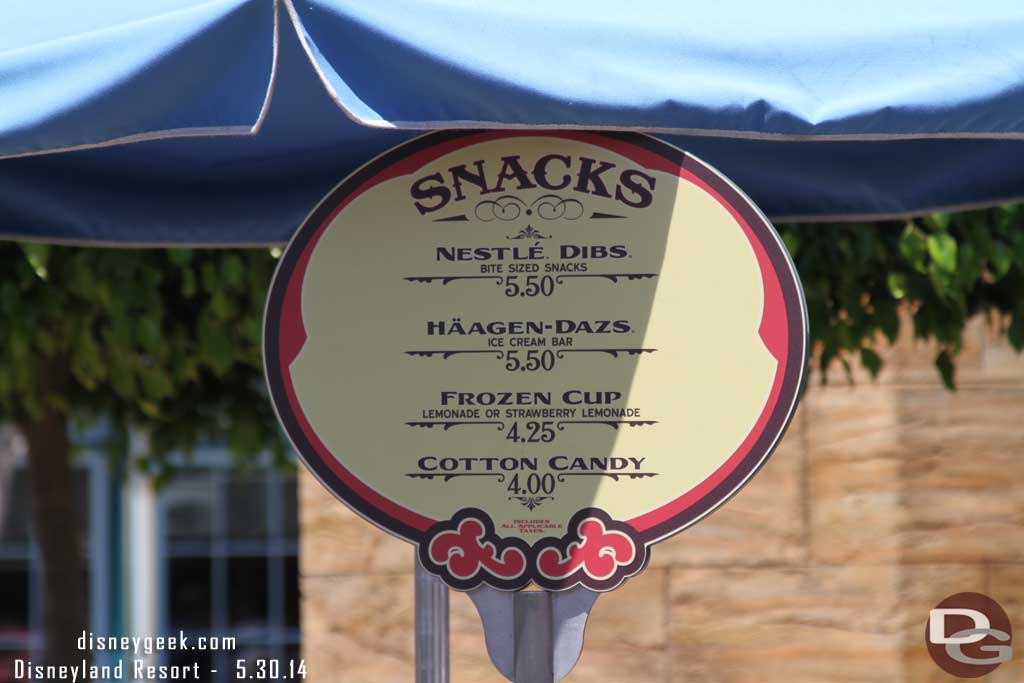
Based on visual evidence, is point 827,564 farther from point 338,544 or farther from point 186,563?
point 186,563

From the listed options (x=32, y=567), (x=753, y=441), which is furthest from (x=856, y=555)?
(x=32, y=567)

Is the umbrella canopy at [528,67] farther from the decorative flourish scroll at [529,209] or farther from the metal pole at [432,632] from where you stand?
the metal pole at [432,632]

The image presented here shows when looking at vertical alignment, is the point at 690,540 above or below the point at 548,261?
below

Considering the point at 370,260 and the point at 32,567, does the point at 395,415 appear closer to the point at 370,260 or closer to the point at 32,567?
the point at 370,260

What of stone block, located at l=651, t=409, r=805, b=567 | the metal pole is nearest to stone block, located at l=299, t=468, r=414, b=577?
stone block, located at l=651, t=409, r=805, b=567

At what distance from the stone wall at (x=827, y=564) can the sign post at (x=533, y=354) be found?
8.62 ft

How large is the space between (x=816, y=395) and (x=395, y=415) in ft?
9.75

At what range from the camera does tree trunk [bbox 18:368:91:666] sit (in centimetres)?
462

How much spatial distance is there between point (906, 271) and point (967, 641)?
0.94 metres

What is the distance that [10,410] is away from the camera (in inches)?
183

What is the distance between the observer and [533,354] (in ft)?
6.09

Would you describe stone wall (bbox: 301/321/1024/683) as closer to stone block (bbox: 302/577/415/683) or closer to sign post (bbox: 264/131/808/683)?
stone block (bbox: 302/577/415/683)

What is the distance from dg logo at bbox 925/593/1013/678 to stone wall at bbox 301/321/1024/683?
46.6 inches

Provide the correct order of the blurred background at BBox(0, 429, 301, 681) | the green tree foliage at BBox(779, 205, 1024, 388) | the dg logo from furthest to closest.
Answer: the blurred background at BBox(0, 429, 301, 681) < the green tree foliage at BBox(779, 205, 1024, 388) < the dg logo
